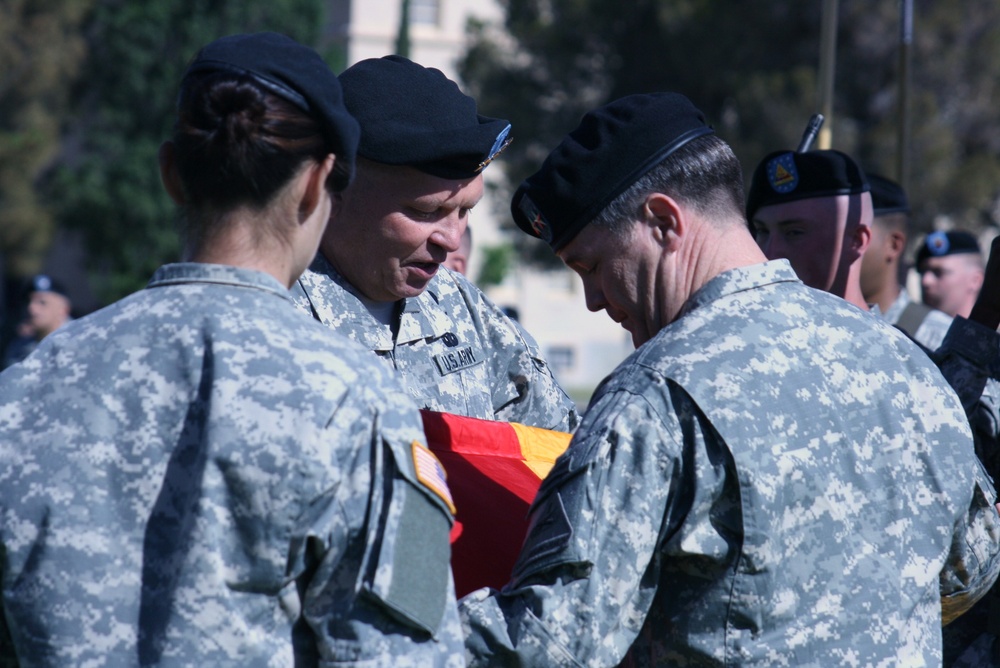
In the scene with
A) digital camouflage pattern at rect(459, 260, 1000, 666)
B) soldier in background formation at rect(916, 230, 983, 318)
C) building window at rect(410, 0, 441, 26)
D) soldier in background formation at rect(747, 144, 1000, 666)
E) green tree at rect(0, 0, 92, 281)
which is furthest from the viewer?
building window at rect(410, 0, 441, 26)

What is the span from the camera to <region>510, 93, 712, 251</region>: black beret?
2.13m

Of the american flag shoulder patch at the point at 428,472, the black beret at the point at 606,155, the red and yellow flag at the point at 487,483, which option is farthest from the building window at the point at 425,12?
the american flag shoulder patch at the point at 428,472

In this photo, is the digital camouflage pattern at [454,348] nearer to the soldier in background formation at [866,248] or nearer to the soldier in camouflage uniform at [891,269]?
the soldier in background formation at [866,248]

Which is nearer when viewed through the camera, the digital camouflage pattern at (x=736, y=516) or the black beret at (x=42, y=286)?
the digital camouflage pattern at (x=736, y=516)

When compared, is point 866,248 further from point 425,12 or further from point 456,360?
point 425,12

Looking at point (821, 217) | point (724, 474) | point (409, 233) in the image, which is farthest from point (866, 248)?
point (724, 474)

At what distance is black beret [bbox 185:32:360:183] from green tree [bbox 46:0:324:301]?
68.8 feet

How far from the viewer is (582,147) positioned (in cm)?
221

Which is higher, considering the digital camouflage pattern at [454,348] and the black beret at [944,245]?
the digital camouflage pattern at [454,348]

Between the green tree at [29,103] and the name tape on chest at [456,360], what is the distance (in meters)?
20.0

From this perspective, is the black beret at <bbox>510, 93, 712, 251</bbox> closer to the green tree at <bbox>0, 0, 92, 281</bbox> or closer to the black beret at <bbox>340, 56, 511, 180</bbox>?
the black beret at <bbox>340, 56, 511, 180</bbox>

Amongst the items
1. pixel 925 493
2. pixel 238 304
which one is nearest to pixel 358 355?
pixel 238 304

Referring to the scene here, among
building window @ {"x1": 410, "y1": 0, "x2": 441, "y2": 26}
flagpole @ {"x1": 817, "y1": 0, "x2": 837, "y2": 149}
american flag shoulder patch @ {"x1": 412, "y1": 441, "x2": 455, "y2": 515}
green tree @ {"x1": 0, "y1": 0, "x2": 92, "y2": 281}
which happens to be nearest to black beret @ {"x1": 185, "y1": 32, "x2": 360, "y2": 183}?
american flag shoulder patch @ {"x1": 412, "y1": 441, "x2": 455, "y2": 515}

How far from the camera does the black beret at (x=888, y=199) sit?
198 inches
